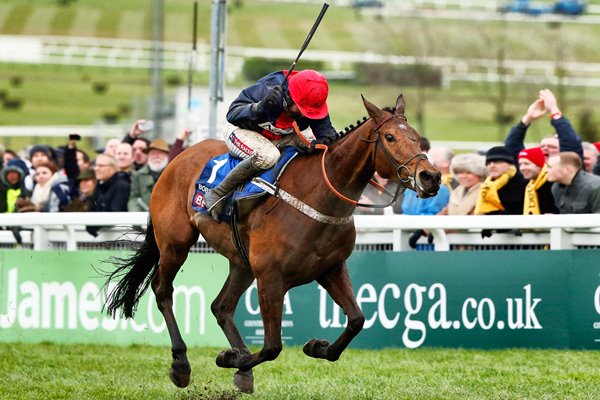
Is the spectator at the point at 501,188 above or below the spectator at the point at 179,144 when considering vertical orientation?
below

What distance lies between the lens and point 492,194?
9570 mm

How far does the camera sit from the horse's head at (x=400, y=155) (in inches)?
240

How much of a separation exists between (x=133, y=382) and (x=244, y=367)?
1.25 meters

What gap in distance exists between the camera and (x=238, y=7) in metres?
69.8

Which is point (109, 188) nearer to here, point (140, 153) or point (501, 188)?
point (140, 153)

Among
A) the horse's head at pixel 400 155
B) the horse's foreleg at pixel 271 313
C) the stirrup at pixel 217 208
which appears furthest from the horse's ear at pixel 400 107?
the stirrup at pixel 217 208

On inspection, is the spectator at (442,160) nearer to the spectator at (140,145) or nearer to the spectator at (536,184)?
the spectator at (536,184)

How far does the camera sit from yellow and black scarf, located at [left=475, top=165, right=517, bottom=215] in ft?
31.3

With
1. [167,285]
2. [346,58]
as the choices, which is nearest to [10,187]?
[167,285]

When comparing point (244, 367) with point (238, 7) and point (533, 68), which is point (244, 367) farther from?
point (238, 7)

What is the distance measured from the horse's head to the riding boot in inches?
33.3

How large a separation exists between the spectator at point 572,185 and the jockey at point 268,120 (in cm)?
258

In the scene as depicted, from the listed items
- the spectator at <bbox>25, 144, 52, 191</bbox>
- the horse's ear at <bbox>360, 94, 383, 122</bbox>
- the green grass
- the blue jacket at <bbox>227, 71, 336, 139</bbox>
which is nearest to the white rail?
the spectator at <bbox>25, 144, 52, 191</bbox>

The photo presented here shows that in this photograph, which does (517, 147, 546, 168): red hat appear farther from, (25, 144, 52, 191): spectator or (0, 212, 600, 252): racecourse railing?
(25, 144, 52, 191): spectator
